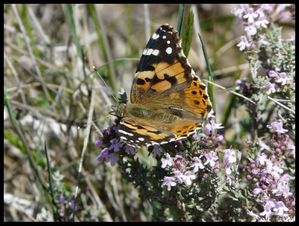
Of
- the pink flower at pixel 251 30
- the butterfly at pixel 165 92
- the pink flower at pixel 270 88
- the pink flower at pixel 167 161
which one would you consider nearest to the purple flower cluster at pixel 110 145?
the butterfly at pixel 165 92

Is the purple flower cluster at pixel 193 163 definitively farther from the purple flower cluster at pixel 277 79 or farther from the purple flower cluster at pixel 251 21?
the purple flower cluster at pixel 251 21

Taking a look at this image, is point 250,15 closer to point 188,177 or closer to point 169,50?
point 169,50

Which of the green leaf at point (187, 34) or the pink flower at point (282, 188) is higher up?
the green leaf at point (187, 34)

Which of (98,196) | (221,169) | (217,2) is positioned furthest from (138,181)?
(217,2)

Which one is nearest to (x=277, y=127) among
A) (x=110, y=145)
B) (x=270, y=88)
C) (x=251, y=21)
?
(x=270, y=88)

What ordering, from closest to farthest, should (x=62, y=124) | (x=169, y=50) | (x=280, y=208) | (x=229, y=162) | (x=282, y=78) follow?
(x=280, y=208)
(x=229, y=162)
(x=169, y=50)
(x=282, y=78)
(x=62, y=124)

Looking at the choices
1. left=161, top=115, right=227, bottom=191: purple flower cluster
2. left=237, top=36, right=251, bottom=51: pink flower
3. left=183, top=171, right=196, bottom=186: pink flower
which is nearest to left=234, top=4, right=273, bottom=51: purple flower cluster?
left=237, top=36, right=251, bottom=51: pink flower

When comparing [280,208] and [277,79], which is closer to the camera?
[280,208]
